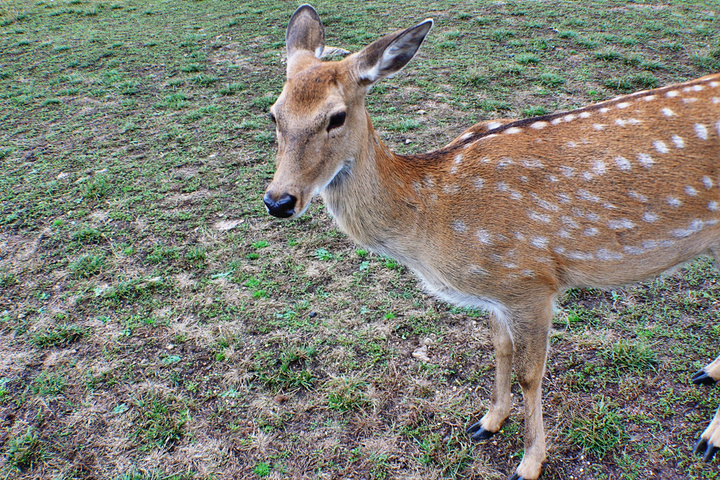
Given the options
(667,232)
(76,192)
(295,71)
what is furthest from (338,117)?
(76,192)

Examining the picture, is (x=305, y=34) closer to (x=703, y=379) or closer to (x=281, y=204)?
(x=281, y=204)

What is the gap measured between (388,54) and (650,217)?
1.50 m

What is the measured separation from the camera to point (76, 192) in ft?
17.2

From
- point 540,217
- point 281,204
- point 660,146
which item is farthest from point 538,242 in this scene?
point 281,204

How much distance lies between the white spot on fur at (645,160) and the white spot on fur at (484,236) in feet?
2.72

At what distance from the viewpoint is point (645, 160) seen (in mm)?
2582

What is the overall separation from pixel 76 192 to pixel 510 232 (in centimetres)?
448

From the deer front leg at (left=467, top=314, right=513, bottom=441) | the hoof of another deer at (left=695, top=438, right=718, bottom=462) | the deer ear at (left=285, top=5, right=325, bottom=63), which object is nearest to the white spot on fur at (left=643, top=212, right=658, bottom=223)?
the deer front leg at (left=467, top=314, right=513, bottom=441)

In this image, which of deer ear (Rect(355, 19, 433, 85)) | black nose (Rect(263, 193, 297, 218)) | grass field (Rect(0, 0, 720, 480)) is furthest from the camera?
grass field (Rect(0, 0, 720, 480))

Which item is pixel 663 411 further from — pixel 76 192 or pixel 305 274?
pixel 76 192

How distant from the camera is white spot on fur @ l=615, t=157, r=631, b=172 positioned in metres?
2.58

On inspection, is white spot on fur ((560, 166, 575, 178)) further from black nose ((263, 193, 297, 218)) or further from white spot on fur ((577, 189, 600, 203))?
black nose ((263, 193, 297, 218))

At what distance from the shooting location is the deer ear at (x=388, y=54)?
238 cm

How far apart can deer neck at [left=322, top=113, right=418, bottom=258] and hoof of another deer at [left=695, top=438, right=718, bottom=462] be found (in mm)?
1911
